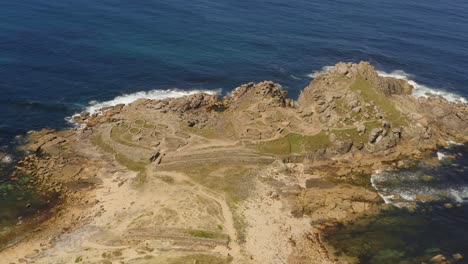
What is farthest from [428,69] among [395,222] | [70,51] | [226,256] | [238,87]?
[70,51]

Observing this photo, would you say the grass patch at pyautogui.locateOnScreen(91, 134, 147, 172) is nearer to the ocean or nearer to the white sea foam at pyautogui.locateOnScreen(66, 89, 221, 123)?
the ocean

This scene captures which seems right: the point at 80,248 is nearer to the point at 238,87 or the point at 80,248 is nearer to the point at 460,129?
the point at 238,87

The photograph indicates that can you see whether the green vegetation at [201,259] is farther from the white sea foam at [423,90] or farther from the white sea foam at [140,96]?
the white sea foam at [423,90]

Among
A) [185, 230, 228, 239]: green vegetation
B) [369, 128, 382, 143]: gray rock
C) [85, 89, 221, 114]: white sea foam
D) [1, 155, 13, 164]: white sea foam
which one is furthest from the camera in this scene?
[85, 89, 221, 114]: white sea foam

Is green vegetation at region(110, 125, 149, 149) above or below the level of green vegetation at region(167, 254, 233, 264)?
above

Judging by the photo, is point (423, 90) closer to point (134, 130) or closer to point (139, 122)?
point (139, 122)

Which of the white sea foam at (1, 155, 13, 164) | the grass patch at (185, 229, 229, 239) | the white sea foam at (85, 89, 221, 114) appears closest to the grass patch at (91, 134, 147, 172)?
the white sea foam at (85, 89, 221, 114)
